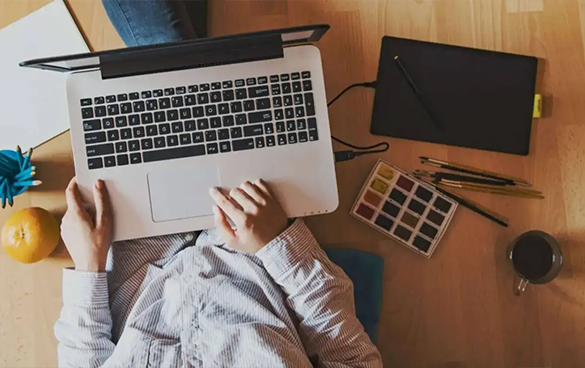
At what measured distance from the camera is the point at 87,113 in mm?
703

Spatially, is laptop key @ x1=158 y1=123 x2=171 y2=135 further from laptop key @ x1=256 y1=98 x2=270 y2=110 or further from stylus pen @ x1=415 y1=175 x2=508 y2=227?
stylus pen @ x1=415 y1=175 x2=508 y2=227

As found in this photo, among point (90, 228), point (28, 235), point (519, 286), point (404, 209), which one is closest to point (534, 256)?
point (519, 286)

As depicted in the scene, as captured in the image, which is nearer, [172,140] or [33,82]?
[172,140]

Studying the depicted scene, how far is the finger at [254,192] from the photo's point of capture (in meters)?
0.70

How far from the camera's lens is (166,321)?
700 millimetres

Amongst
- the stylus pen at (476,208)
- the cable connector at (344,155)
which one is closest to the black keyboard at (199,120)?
the cable connector at (344,155)

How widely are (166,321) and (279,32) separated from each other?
0.39m

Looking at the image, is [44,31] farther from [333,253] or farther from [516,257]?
[516,257]

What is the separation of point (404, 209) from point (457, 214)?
81 mm

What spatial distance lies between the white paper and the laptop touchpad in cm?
23

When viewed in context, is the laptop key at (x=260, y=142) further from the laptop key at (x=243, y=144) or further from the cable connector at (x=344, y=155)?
the cable connector at (x=344, y=155)

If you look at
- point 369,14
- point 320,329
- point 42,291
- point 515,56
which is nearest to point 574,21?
point 515,56

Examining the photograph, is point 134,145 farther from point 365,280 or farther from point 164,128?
point 365,280

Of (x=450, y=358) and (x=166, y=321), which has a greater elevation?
(x=166, y=321)
